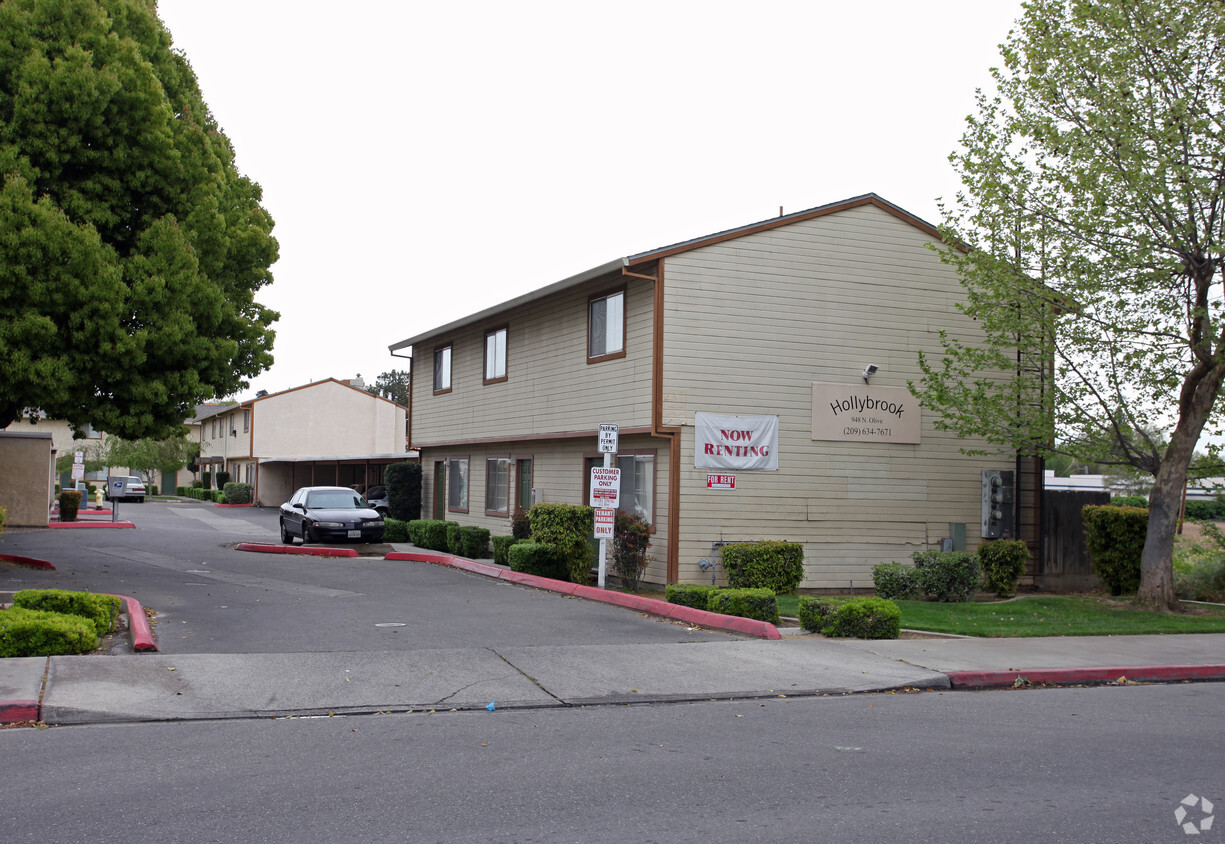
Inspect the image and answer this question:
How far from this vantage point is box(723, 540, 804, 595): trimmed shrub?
1628 cm

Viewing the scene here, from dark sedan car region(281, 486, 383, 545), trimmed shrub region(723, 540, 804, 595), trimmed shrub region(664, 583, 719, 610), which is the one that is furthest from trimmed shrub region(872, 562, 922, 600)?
dark sedan car region(281, 486, 383, 545)

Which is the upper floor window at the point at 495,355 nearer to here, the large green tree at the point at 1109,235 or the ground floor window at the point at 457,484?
the ground floor window at the point at 457,484

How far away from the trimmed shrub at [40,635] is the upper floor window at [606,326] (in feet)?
33.4

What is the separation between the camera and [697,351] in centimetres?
1709

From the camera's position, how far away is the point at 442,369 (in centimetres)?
2714

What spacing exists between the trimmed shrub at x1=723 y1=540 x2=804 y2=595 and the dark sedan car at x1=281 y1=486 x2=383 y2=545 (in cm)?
1251

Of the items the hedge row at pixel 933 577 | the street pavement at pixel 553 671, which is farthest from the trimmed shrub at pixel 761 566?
the street pavement at pixel 553 671

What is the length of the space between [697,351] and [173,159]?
30.3ft

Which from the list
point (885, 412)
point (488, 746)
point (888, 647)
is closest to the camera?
point (488, 746)

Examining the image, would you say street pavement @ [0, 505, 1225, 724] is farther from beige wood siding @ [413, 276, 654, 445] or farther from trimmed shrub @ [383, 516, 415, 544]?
trimmed shrub @ [383, 516, 415, 544]

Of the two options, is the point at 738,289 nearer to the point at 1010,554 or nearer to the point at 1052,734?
the point at 1010,554

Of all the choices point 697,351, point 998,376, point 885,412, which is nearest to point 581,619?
point 697,351

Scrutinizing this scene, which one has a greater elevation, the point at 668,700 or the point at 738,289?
the point at 738,289

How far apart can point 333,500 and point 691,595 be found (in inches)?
604
